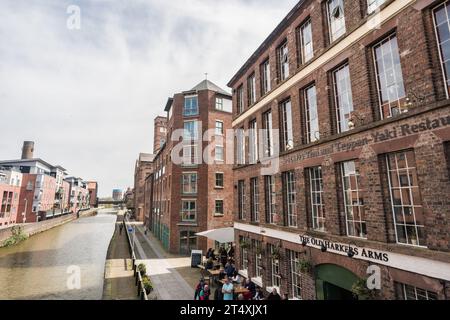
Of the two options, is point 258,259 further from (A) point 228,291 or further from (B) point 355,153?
(B) point 355,153

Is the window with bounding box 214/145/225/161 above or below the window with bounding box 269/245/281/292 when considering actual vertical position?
above

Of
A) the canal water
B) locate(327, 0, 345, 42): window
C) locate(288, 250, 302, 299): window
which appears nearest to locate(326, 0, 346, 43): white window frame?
locate(327, 0, 345, 42): window

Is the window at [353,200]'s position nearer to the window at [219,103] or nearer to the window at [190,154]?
the window at [190,154]

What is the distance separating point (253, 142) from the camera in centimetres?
1591

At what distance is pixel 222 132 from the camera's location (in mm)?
27547

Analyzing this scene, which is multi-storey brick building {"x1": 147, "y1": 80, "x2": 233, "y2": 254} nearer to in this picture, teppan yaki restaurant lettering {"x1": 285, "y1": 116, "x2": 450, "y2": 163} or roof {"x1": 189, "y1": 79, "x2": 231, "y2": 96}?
roof {"x1": 189, "y1": 79, "x2": 231, "y2": 96}

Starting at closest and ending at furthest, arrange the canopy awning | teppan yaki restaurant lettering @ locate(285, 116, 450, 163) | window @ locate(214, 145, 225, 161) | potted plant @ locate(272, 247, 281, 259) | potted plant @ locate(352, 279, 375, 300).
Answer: teppan yaki restaurant lettering @ locate(285, 116, 450, 163), potted plant @ locate(352, 279, 375, 300), potted plant @ locate(272, 247, 281, 259), the canopy awning, window @ locate(214, 145, 225, 161)

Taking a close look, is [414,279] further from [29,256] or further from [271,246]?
[29,256]

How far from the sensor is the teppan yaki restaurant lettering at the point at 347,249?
7460 millimetres

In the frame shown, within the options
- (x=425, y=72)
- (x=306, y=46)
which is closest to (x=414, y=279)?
(x=425, y=72)

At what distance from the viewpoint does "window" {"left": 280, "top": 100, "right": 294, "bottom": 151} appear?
1248 centimetres

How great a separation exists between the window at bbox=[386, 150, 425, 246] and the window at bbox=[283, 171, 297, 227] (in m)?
4.71

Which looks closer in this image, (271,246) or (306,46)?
(306,46)

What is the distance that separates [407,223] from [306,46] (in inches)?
338
